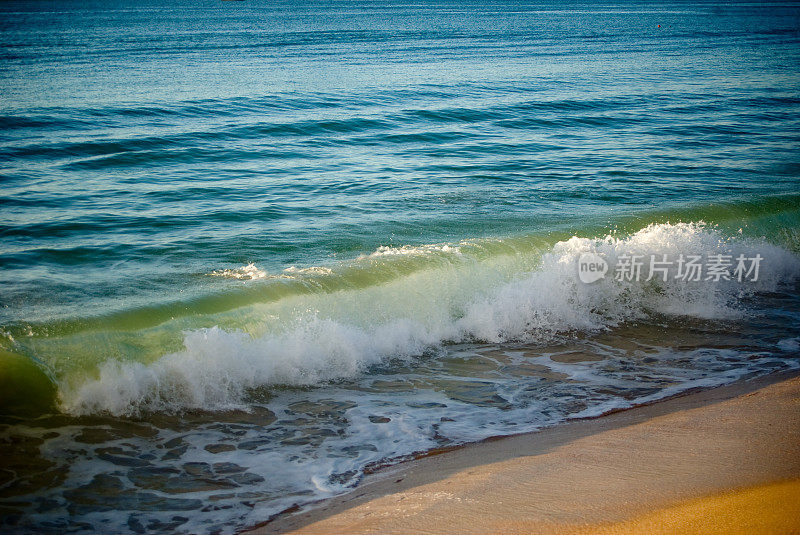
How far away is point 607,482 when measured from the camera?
4.23 meters

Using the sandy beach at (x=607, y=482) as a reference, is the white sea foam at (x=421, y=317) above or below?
above

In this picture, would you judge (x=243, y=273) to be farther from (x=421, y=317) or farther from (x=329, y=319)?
(x=421, y=317)

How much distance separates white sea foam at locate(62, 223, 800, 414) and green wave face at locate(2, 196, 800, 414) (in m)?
0.02

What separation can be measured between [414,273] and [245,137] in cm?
937

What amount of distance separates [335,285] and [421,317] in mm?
1177

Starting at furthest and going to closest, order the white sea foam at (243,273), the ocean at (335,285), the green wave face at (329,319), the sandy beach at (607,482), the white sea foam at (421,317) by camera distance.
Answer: the white sea foam at (243,273)
the green wave face at (329,319)
the white sea foam at (421,317)
the ocean at (335,285)
the sandy beach at (607,482)

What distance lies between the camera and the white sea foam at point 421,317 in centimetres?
636

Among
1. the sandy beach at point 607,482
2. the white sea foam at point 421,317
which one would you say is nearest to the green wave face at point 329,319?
the white sea foam at point 421,317

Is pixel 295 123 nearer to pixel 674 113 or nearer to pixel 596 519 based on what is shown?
pixel 674 113

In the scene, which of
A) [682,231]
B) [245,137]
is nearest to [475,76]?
[245,137]

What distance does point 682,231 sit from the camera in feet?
33.8

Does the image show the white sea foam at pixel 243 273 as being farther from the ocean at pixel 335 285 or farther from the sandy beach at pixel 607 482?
the sandy beach at pixel 607 482

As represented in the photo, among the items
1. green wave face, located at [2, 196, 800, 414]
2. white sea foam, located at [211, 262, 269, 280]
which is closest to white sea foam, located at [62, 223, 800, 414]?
green wave face, located at [2, 196, 800, 414]

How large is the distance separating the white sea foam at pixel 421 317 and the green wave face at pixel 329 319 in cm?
2
